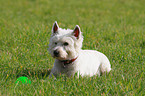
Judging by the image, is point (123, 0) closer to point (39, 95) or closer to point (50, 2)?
point (50, 2)

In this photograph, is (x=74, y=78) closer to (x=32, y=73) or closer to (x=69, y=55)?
(x=69, y=55)

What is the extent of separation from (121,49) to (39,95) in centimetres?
368

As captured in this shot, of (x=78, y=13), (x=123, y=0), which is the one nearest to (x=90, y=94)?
(x=78, y=13)

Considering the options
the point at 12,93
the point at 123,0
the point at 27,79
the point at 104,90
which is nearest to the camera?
the point at 12,93

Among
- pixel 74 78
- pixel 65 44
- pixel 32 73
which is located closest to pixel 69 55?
pixel 65 44

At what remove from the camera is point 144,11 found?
15031mm

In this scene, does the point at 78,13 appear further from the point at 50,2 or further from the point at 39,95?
the point at 39,95

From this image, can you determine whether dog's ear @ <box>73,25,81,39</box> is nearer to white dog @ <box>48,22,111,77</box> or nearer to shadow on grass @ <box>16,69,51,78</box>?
white dog @ <box>48,22,111,77</box>

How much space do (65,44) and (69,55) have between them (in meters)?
0.26

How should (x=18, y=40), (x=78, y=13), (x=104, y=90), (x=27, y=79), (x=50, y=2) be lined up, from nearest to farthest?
(x=104, y=90), (x=27, y=79), (x=18, y=40), (x=78, y=13), (x=50, y=2)

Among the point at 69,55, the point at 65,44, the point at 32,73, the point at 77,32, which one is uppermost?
the point at 77,32

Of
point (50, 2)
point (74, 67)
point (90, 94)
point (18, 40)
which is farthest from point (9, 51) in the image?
point (50, 2)

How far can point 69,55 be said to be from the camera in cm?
486

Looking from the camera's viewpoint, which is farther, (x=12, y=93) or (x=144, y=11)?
(x=144, y=11)
